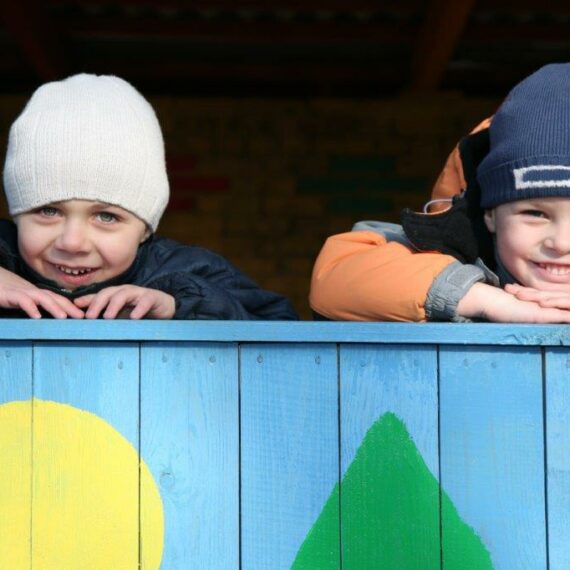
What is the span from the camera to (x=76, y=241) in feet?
7.07

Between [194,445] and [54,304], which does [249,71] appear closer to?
[54,304]

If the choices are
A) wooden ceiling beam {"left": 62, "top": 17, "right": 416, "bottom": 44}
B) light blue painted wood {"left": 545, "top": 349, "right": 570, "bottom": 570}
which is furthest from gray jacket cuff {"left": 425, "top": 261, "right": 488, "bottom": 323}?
wooden ceiling beam {"left": 62, "top": 17, "right": 416, "bottom": 44}

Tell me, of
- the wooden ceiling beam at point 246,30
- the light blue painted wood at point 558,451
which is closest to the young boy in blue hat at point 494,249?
the light blue painted wood at point 558,451

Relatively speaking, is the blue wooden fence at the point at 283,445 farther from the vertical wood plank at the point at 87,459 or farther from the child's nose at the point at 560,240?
the child's nose at the point at 560,240

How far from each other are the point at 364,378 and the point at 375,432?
8 cm

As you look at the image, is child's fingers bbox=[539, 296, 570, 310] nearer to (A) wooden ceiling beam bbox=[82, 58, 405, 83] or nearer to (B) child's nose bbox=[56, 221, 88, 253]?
(B) child's nose bbox=[56, 221, 88, 253]

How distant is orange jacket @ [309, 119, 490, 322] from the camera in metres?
1.95

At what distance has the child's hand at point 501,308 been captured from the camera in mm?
1849

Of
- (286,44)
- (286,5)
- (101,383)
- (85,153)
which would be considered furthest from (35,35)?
(101,383)

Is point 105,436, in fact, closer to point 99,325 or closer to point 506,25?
point 99,325

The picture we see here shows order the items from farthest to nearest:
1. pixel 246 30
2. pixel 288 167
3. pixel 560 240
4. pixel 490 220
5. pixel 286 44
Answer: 1. pixel 288 167
2. pixel 286 44
3. pixel 246 30
4. pixel 490 220
5. pixel 560 240

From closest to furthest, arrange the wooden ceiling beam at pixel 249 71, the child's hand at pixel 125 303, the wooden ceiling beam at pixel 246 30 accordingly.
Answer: the child's hand at pixel 125 303 → the wooden ceiling beam at pixel 246 30 → the wooden ceiling beam at pixel 249 71

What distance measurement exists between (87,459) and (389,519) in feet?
1.51

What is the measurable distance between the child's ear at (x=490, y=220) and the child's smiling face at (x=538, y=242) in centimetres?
7
